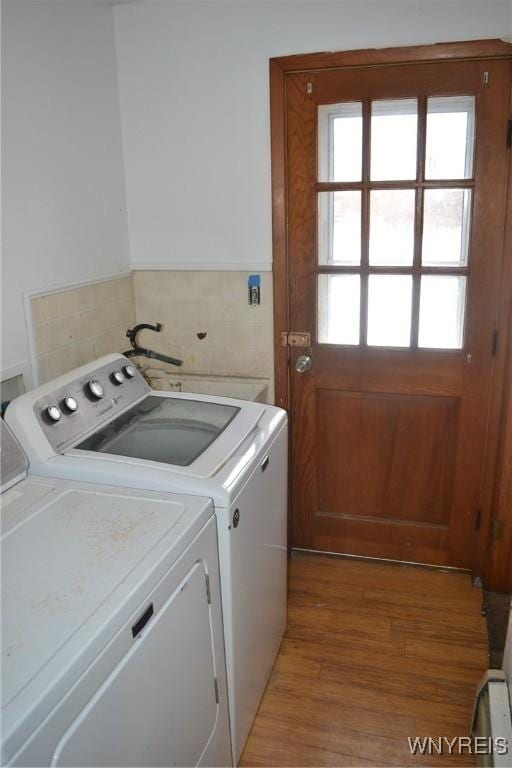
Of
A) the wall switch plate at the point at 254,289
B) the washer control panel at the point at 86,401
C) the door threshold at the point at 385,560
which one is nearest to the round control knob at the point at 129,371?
the washer control panel at the point at 86,401

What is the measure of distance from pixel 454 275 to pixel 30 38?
1.70 meters

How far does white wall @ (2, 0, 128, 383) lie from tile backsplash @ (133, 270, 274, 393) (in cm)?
25

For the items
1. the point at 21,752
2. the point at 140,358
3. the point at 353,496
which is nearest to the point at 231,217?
the point at 140,358

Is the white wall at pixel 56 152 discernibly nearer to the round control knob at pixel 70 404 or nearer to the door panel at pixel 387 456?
the round control knob at pixel 70 404

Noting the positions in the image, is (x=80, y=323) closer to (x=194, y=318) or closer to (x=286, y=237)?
(x=194, y=318)

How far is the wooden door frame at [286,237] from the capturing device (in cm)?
210

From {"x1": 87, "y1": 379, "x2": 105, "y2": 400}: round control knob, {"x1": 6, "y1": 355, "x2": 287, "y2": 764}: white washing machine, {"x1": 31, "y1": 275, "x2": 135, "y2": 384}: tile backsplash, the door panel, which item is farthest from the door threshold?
{"x1": 87, "y1": 379, "x2": 105, "y2": 400}: round control knob

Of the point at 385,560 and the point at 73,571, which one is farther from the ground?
the point at 73,571

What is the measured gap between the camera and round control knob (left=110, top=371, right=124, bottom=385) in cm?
192

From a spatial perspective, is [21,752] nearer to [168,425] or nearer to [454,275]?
[168,425]

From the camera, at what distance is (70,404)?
1686 millimetres

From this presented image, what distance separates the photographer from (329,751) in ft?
5.92

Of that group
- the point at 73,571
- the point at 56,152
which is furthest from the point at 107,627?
the point at 56,152

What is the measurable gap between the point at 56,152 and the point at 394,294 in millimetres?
1382
